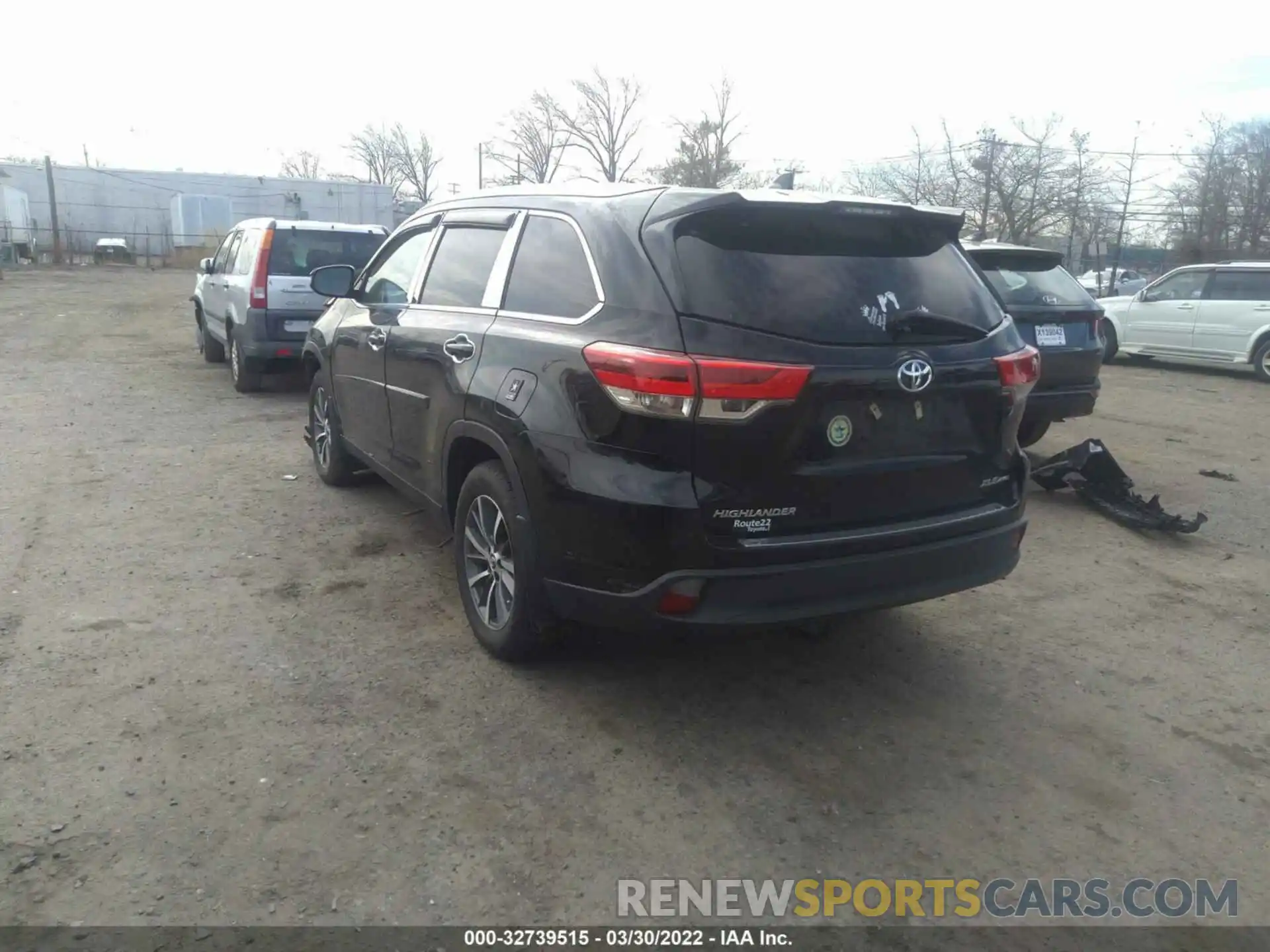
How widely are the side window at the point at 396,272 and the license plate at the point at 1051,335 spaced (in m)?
4.69

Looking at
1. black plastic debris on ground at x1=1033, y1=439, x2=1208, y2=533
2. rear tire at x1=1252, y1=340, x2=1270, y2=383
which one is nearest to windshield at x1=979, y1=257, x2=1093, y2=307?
black plastic debris on ground at x1=1033, y1=439, x2=1208, y2=533

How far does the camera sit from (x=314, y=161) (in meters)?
88.8

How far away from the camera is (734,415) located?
3102 millimetres

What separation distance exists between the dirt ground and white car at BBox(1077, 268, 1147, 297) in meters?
25.8

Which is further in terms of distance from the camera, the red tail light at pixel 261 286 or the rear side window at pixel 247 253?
the rear side window at pixel 247 253

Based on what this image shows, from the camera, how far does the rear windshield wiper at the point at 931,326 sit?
11.2 ft

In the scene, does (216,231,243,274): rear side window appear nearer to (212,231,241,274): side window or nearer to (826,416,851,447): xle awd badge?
(212,231,241,274): side window

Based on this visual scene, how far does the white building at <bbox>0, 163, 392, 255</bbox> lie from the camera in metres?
52.6

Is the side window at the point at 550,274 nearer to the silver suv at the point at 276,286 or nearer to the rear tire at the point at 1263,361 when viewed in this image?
the silver suv at the point at 276,286

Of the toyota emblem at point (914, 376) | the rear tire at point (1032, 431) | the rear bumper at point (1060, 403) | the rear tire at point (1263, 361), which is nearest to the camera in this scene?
the toyota emblem at point (914, 376)

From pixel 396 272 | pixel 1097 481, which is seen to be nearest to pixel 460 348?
pixel 396 272

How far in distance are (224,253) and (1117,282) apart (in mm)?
33136

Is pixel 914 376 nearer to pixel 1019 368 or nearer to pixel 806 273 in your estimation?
pixel 806 273

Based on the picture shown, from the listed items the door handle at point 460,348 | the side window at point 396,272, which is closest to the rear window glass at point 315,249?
the side window at point 396,272
